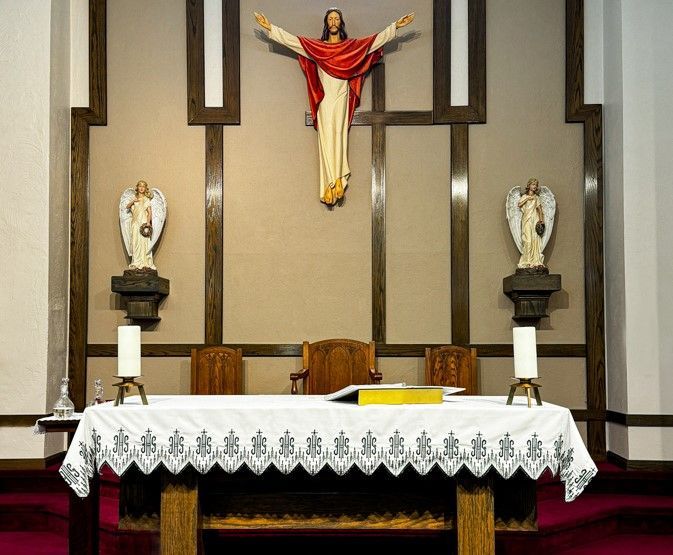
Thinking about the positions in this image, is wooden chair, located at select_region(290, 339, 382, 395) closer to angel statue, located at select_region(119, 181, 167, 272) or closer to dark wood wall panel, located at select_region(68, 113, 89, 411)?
angel statue, located at select_region(119, 181, 167, 272)

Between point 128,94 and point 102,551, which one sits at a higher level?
point 128,94

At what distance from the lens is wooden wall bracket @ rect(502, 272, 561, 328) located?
644 centimetres

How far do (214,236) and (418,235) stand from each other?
1.68 metres

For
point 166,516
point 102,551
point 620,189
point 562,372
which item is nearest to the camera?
point 166,516

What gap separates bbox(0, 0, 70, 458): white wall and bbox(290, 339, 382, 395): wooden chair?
6.43 ft

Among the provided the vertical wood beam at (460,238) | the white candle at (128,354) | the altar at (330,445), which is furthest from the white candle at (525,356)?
the vertical wood beam at (460,238)

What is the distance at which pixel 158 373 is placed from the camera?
6793 mm

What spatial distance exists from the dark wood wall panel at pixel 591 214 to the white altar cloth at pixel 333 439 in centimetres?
332

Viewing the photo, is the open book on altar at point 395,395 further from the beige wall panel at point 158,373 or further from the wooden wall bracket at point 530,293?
the beige wall panel at point 158,373

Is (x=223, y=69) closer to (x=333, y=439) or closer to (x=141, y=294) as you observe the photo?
(x=141, y=294)

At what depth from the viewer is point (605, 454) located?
21.5 ft

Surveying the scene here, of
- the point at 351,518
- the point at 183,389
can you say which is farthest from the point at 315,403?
the point at 183,389

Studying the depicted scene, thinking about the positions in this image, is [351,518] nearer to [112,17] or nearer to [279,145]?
[279,145]

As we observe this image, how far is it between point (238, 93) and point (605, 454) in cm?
417
